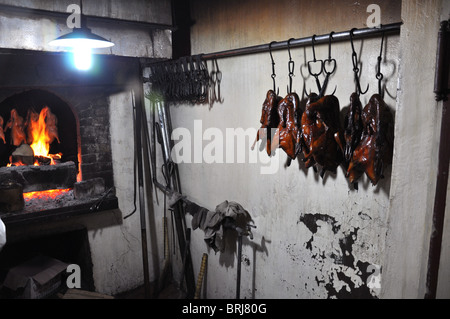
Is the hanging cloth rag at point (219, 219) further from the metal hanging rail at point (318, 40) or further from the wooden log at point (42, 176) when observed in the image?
the wooden log at point (42, 176)

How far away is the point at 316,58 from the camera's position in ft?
7.66

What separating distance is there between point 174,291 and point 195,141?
82.0 inches

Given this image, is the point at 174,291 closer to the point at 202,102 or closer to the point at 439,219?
the point at 202,102

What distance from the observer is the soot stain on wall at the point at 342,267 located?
88.6 inches

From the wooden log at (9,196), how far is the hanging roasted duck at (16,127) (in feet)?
1.79

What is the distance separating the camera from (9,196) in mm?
3455

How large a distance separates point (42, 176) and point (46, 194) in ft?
0.78

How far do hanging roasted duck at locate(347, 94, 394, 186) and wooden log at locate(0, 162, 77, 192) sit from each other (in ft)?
10.8
